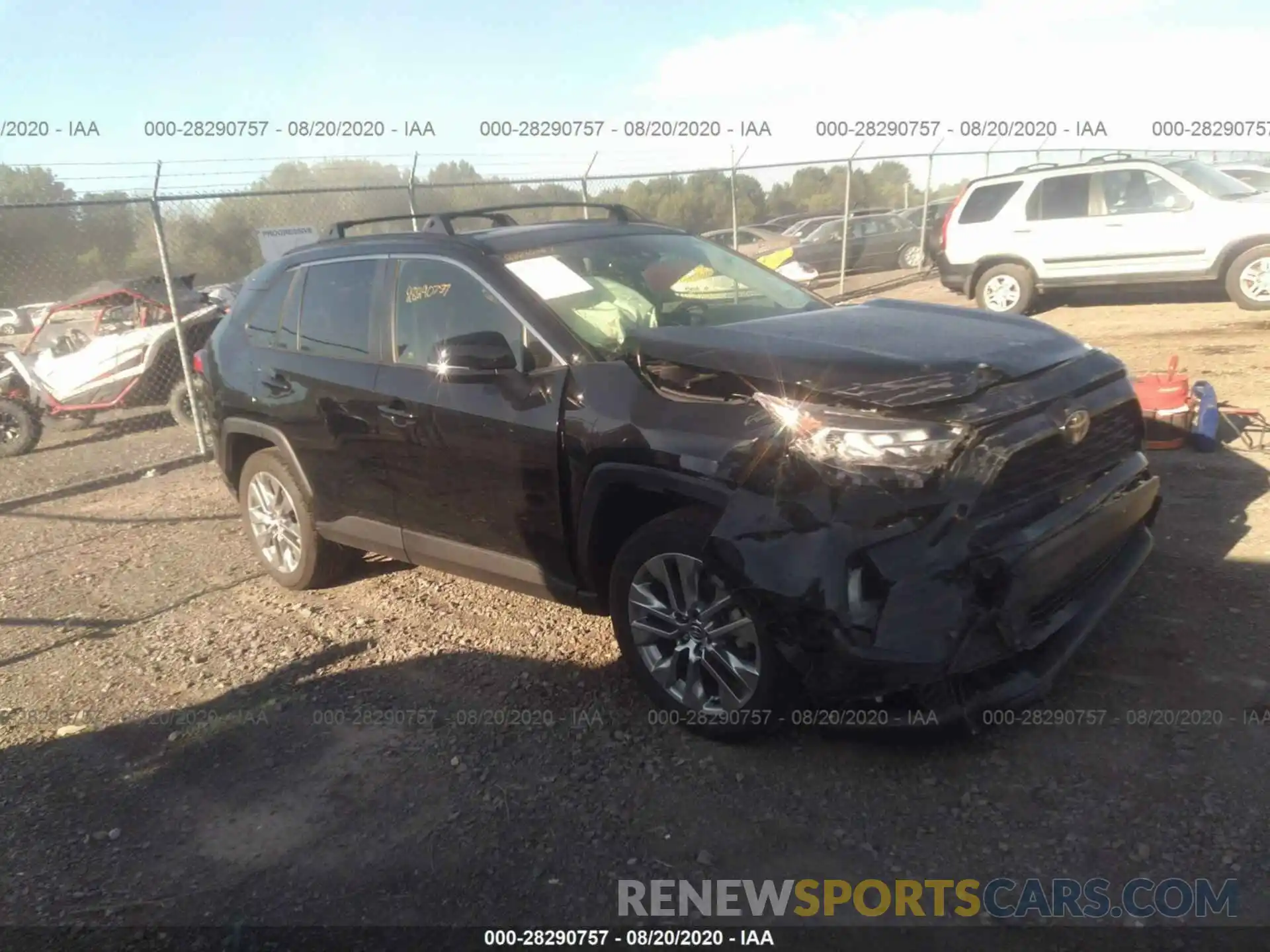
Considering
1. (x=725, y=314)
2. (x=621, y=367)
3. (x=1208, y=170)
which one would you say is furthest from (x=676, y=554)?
(x=1208, y=170)

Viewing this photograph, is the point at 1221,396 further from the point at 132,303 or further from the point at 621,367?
the point at 132,303

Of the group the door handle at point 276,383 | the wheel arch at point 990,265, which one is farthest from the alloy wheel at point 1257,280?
the door handle at point 276,383

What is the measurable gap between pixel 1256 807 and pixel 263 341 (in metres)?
4.63

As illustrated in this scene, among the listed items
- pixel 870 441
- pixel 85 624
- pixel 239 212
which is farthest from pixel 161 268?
pixel 870 441

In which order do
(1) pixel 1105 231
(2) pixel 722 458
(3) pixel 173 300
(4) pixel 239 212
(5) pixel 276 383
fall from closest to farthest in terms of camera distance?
(2) pixel 722 458 < (5) pixel 276 383 < (3) pixel 173 300 < (1) pixel 1105 231 < (4) pixel 239 212

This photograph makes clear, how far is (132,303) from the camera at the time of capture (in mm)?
10430

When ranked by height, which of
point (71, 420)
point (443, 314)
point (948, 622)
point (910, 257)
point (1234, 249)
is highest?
point (443, 314)

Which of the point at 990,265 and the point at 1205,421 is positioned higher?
the point at 990,265

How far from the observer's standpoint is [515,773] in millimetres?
3375

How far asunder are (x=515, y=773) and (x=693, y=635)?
0.79m

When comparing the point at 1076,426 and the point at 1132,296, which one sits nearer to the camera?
the point at 1076,426

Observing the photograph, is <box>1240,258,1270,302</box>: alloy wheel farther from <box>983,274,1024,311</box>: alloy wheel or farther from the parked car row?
the parked car row

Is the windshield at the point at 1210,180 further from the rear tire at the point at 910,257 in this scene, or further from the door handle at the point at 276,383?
the door handle at the point at 276,383

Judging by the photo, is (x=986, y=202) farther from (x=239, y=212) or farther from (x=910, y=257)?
(x=239, y=212)
